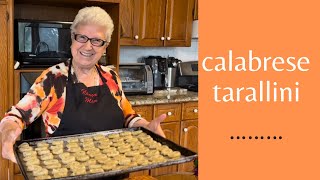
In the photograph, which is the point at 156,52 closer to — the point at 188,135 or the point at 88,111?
the point at 188,135

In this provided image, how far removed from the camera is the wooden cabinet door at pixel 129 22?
129 inches

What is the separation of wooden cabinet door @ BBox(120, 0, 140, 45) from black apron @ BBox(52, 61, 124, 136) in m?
1.46

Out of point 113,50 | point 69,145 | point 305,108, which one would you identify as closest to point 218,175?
point 305,108

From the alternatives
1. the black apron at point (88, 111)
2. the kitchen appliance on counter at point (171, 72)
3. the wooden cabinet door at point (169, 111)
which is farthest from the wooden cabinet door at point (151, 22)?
the black apron at point (88, 111)

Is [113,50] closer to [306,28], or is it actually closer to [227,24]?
[227,24]

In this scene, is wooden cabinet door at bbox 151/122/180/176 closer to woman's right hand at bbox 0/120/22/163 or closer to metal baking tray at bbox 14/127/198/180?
metal baking tray at bbox 14/127/198/180

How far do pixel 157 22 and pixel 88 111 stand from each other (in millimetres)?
1853

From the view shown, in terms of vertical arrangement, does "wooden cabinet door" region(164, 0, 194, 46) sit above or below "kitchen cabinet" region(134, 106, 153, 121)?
above

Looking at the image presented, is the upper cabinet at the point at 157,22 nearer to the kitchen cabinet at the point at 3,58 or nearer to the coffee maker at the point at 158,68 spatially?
the coffee maker at the point at 158,68

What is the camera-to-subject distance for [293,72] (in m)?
1.96

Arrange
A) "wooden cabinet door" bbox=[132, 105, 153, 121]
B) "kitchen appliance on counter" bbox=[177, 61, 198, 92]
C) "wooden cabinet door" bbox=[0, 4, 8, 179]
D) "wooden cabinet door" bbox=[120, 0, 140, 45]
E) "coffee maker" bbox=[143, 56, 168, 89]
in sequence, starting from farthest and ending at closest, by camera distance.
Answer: "kitchen appliance on counter" bbox=[177, 61, 198, 92] < "coffee maker" bbox=[143, 56, 168, 89] < "wooden cabinet door" bbox=[120, 0, 140, 45] < "wooden cabinet door" bbox=[132, 105, 153, 121] < "wooden cabinet door" bbox=[0, 4, 8, 179]

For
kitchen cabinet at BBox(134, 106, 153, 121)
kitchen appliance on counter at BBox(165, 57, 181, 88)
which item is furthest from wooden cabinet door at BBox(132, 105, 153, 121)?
kitchen appliance on counter at BBox(165, 57, 181, 88)

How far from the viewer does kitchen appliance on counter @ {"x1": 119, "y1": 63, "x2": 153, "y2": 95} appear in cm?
333

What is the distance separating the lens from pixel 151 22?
11.3ft
